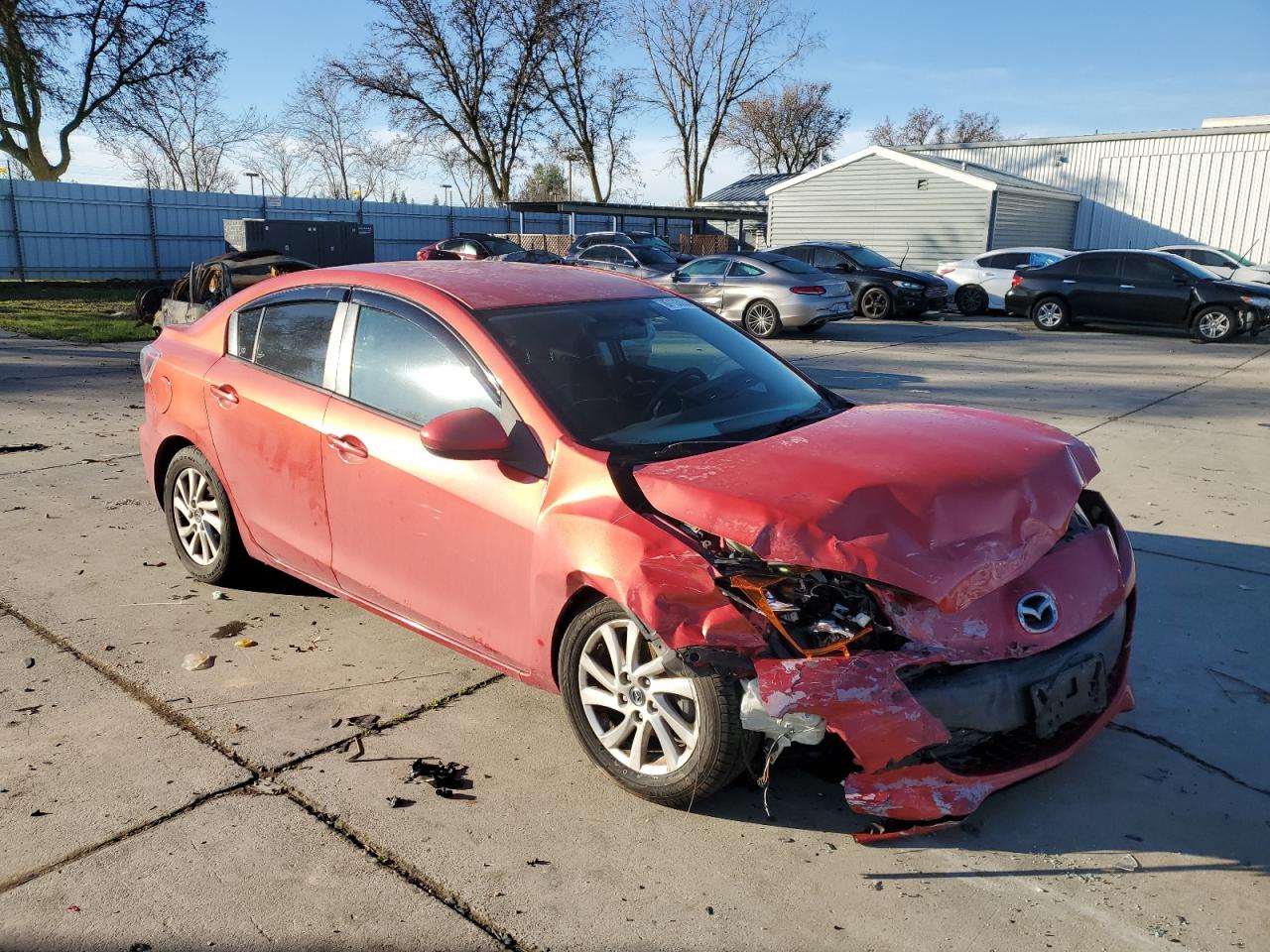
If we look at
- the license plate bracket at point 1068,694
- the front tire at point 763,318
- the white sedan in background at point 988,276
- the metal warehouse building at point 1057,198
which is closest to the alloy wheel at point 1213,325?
the white sedan in background at point 988,276

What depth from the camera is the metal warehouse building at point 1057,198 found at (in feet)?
91.5

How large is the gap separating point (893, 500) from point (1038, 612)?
1.79 ft

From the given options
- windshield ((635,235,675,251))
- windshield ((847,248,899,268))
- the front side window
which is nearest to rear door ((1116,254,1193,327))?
windshield ((847,248,899,268))

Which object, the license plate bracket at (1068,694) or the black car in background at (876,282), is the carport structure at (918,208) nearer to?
the black car in background at (876,282)

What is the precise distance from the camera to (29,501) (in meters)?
6.40

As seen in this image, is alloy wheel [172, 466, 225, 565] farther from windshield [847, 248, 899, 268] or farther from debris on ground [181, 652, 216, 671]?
windshield [847, 248, 899, 268]

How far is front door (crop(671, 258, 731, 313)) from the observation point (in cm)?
1769

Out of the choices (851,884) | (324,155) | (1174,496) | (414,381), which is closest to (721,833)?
(851,884)

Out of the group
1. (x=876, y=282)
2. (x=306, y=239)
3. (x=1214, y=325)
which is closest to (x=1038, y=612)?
(x=1214, y=325)

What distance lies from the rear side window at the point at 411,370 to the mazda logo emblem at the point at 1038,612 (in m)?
1.82

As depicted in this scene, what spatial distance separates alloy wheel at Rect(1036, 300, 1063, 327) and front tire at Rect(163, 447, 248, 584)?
1749 cm

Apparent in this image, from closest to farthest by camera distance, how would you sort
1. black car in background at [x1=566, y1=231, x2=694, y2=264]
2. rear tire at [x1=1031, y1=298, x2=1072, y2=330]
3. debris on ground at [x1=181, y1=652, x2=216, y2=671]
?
debris on ground at [x1=181, y1=652, x2=216, y2=671], rear tire at [x1=1031, y1=298, x2=1072, y2=330], black car in background at [x1=566, y1=231, x2=694, y2=264]

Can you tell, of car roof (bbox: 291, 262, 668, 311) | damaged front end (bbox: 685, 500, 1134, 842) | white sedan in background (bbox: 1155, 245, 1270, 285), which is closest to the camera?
damaged front end (bbox: 685, 500, 1134, 842)

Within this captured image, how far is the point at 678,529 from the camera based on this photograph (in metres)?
3.00
